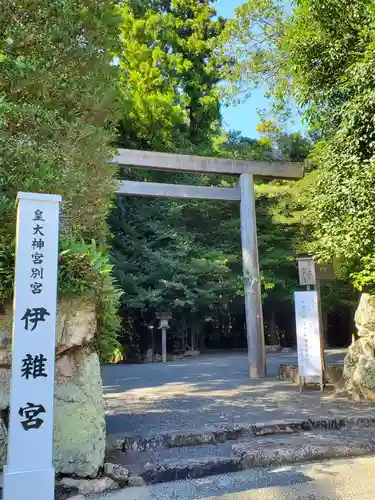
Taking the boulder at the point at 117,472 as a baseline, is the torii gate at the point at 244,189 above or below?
above

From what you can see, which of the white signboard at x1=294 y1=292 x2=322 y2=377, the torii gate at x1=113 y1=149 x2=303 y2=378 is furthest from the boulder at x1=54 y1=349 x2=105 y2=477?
the torii gate at x1=113 y1=149 x2=303 y2=378

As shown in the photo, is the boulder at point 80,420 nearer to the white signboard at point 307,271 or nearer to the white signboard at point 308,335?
the white signboard at point 308,335

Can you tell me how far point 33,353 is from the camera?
2869 millimetres

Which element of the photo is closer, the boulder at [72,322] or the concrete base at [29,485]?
the concrete base at [29,485]

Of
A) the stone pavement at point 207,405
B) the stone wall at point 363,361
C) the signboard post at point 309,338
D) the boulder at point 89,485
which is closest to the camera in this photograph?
the boulder at point 89,485

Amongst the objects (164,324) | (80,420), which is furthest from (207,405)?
(164,324)

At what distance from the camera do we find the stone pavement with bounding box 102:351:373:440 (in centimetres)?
502

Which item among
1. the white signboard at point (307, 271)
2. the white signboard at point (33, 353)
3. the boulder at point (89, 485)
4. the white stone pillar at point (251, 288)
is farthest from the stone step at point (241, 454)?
the white stone pillar at point (251, 288)

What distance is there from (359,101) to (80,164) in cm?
458

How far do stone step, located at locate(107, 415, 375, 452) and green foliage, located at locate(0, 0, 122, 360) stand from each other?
1141 mm

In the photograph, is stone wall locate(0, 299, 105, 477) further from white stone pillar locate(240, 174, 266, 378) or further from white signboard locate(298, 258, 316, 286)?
white stone pillar locate(240, 174, 266, 378)

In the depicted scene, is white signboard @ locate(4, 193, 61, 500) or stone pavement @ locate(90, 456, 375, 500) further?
stone pavement @ locate(90, 456, 375, 500)

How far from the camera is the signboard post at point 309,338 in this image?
23.8 ft

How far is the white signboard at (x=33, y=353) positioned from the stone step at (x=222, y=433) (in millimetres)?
1495
